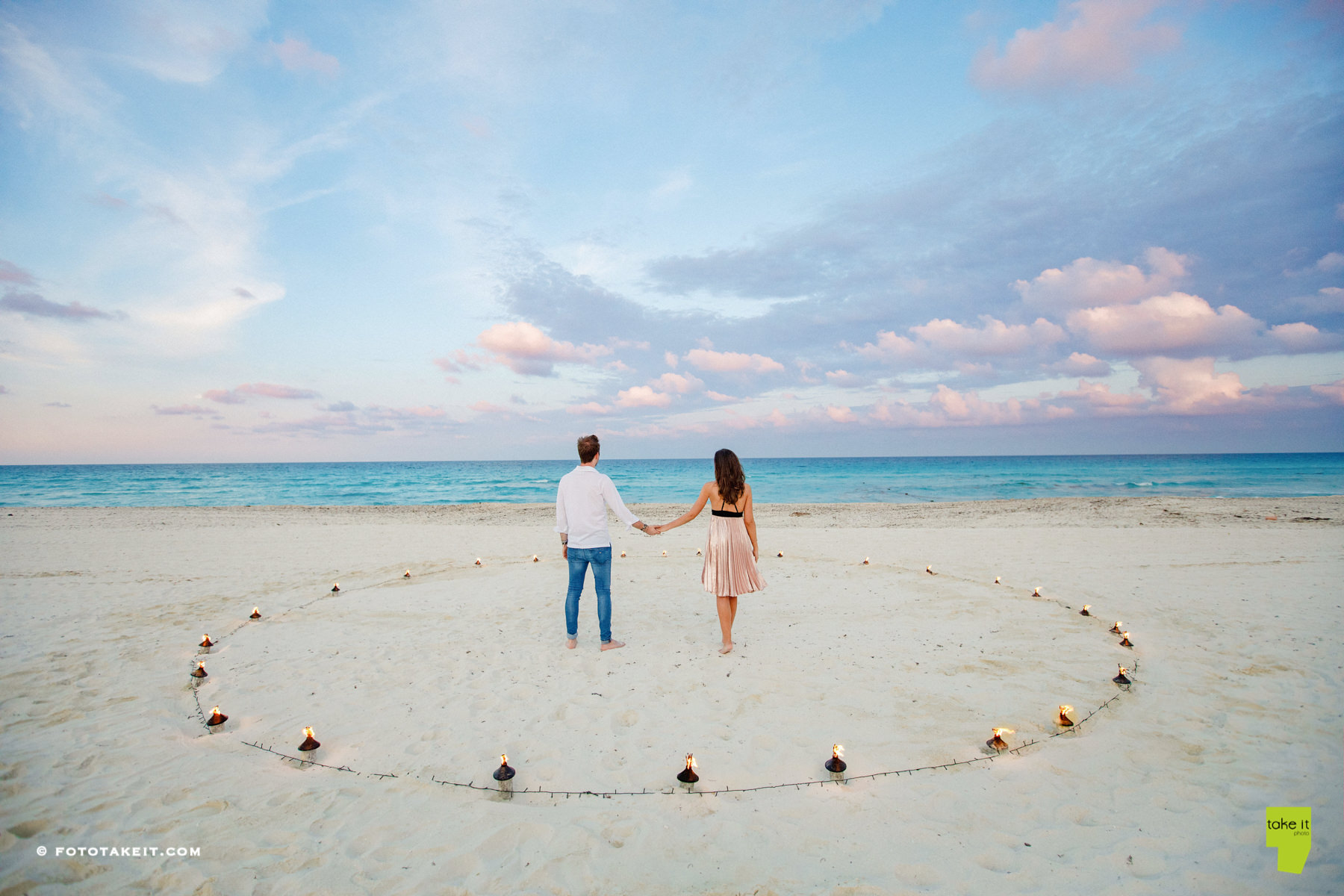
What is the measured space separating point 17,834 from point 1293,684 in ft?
31.6

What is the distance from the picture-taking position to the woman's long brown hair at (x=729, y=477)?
18.3 ft

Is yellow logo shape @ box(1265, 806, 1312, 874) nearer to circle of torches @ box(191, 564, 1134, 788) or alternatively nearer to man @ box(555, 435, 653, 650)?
circle of torches @ box(191, 564, 1134, 788)

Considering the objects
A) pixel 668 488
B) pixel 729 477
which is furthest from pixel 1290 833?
pixel 668 488

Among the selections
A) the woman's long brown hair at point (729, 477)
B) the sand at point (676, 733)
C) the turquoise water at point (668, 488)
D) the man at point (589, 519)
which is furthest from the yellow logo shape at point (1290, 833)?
the turquoise water at point (668, 488)

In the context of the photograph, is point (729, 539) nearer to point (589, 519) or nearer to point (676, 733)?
point (589, 519)

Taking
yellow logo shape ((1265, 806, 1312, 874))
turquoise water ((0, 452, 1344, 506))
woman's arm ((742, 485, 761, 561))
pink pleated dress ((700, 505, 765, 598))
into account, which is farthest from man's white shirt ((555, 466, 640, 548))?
turquoise water ((0, 452, 1344, 506))

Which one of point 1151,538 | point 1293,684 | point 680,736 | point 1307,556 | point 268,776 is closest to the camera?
point 268,776

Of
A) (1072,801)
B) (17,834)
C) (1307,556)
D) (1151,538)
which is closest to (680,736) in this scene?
(1072,801)

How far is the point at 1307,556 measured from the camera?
1025cm

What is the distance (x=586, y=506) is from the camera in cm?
572

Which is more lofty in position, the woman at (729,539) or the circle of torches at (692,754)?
the woman at (729,539)

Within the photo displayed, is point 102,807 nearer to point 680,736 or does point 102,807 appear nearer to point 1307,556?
point 680,736

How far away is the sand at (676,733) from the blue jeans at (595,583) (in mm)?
364

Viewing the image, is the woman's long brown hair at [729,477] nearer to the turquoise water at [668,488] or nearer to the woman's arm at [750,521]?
the woman's arm at [750,521]
